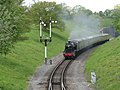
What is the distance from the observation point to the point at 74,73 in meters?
39.2

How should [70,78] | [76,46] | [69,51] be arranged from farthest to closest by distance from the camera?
[76,46] < [69,51] < [70,78]

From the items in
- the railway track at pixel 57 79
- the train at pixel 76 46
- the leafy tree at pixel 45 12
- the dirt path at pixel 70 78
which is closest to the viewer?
the railway track at pixel 57 79


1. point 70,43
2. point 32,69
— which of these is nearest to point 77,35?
point 70,43

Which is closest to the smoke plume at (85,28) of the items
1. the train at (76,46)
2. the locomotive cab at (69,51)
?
the train at (76,46)

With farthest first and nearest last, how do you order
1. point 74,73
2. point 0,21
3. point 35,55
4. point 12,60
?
point 35,55, point 12,60, point 74,73, point 0,21

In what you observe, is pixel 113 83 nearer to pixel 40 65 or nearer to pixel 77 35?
pixel 40 65

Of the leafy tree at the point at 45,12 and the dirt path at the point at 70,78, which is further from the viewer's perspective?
the leafy tree at the point at 45,12

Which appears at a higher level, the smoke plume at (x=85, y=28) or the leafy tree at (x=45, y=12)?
the leafy tree at (x=45, y=12)

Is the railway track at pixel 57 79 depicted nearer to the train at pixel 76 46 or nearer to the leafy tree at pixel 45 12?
the train at pixel 76 46

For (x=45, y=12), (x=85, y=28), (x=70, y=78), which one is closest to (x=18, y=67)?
(x=70, y=78)

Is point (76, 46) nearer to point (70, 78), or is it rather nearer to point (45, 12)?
point (70, 78)

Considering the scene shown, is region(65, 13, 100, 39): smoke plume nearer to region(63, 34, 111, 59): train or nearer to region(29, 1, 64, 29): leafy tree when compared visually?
region(63, 34, 111, 59): train

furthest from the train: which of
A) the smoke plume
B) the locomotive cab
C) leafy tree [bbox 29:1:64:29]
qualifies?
leafy tree [bbox 29:1:64:29]

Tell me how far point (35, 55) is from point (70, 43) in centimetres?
626
